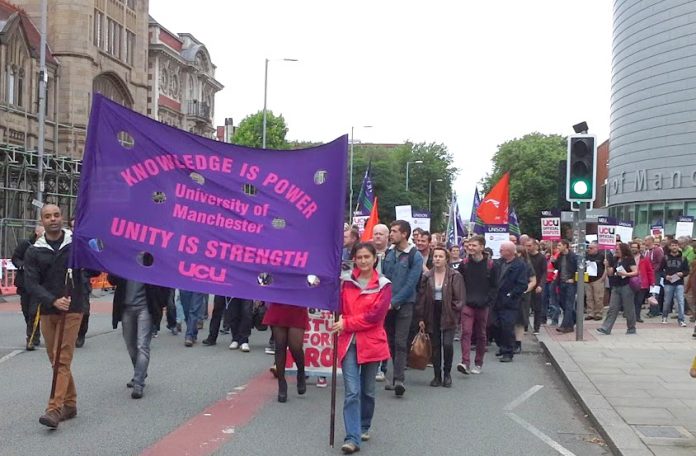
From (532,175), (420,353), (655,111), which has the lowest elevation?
(420,353)

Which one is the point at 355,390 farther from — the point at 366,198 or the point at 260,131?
the point at 260,131

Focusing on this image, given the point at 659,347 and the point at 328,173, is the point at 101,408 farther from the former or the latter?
the point at 659,347

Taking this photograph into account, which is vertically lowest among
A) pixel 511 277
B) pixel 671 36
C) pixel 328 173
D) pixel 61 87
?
pixel 511 277

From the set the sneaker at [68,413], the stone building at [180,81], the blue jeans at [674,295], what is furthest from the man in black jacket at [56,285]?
the stone building at [180,81]

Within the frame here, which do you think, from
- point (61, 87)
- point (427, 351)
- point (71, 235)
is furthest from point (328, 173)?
point (61, 87)

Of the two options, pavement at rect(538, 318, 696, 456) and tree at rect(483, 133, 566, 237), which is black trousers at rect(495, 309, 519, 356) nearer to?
pavement at rect(538, 318, 696, 456)

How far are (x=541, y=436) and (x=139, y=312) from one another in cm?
401

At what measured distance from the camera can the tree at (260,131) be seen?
7625cm

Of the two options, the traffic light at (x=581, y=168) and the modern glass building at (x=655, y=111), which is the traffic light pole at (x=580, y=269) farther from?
the modern glass building at (x=655, y=111)

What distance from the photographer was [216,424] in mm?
7328

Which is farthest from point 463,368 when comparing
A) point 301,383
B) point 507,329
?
point 301,383

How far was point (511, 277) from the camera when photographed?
38.3 feet

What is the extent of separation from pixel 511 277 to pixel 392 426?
470 centimetres

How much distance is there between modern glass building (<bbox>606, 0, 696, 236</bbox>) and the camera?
50.4 m
